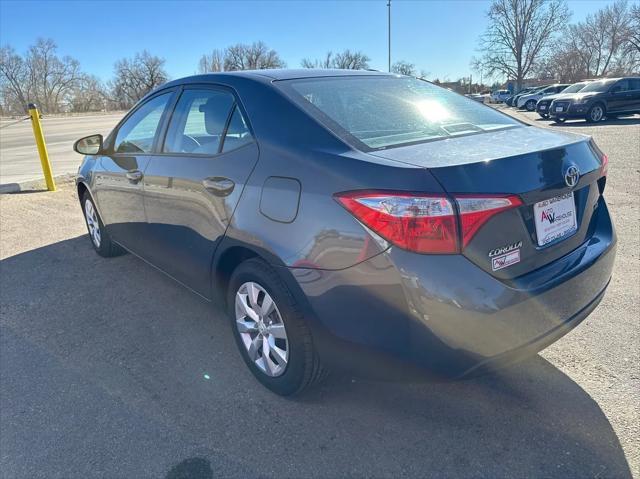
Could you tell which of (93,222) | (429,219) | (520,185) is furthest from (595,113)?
(429,219)

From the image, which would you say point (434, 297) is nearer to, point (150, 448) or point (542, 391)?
point (542, 391)

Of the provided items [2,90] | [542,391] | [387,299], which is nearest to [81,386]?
[387,299]

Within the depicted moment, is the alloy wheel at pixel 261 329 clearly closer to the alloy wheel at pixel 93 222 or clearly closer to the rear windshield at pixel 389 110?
the rear windshield at pixel 389 110

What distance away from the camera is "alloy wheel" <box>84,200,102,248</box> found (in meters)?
4.63

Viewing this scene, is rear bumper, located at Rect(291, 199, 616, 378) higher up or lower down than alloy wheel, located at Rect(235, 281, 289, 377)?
higher up

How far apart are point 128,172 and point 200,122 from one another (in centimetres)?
95

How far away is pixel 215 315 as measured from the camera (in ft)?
11.2

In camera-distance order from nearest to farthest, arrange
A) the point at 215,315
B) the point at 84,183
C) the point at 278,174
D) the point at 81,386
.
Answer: the point at 278,174, the point at 81,386, the point at 215,315, the point at 84,183

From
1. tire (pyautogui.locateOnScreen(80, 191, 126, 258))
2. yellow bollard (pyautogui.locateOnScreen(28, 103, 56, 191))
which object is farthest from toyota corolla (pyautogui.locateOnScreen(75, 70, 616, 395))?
yellow bollard (pyautogui.locateOnScreen(28, 103, 56, 191))

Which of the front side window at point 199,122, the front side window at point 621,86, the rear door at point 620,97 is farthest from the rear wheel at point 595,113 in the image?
the front side window at point 199,122

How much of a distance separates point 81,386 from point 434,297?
2155mm

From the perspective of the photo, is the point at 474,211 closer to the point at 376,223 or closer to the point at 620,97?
the point at 376,223

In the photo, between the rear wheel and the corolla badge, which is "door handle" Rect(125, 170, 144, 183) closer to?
the corolla badge

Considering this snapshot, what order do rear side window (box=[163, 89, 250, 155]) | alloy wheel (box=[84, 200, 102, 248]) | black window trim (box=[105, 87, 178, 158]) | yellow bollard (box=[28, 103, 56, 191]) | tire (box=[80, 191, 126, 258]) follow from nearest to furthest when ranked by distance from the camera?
rear side window (box=[163, 89, 250, 155]) → black window trim (box=[105, 87, 178, 158]) → tire (box=[80, 191, 126, 258]) → alloy wheel (box=[84, 200, 102, 248]) → yellow bollard (box=[28, 103, 56, 191])
